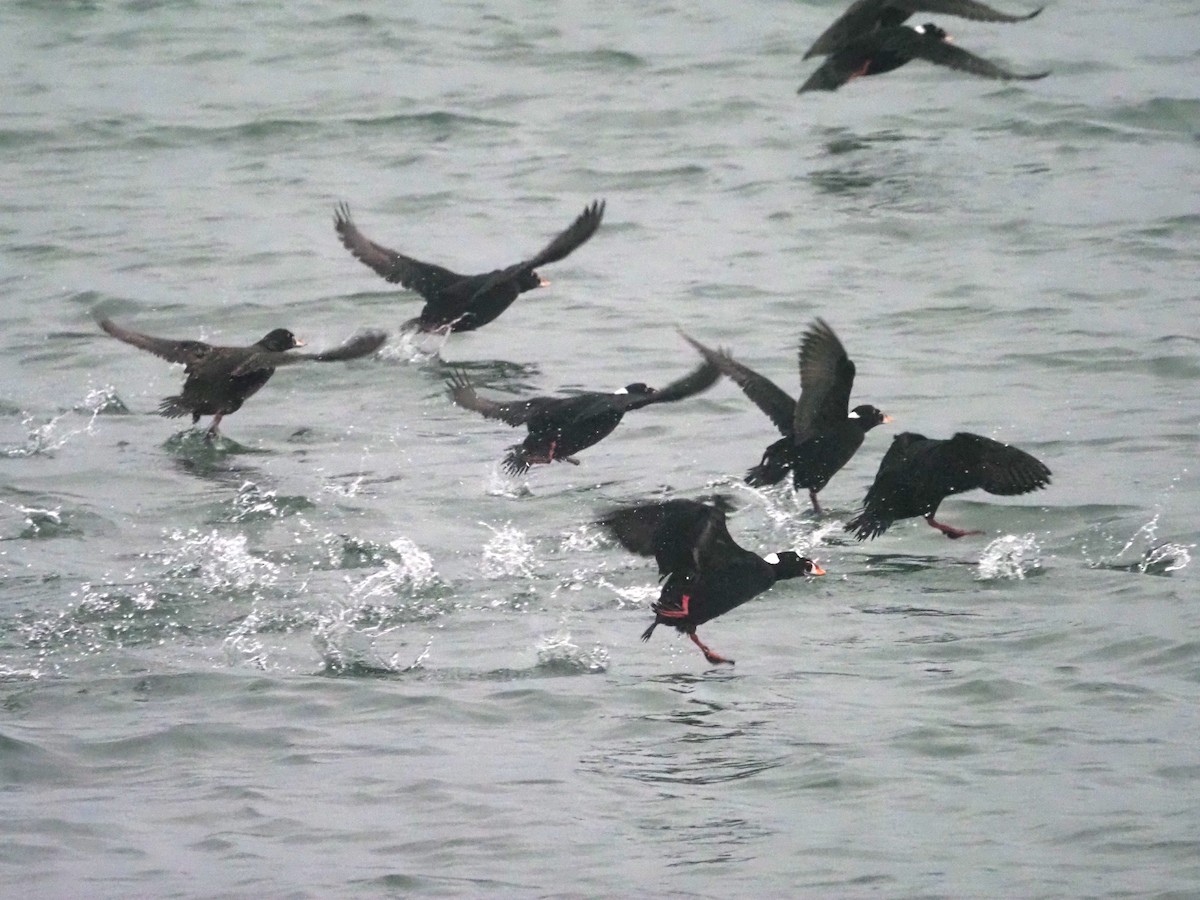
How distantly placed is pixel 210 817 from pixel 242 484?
4.06m

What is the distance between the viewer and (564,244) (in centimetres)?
1156

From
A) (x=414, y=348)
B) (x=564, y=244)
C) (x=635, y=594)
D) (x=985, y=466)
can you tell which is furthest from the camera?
(x=414, y=348)

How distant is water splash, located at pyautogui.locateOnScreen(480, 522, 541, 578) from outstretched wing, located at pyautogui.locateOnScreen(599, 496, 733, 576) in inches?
47.8

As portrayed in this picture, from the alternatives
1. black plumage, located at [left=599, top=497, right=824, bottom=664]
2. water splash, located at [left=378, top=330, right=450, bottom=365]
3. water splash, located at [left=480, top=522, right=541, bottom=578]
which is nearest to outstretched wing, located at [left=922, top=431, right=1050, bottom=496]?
black plumage, located at [left=599, top=497, right=824, bottom=664]

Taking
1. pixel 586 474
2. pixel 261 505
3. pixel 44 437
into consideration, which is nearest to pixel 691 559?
pixel 586 474

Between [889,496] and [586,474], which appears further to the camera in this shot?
[586,474]

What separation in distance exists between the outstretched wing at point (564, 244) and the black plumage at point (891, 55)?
3.22 m

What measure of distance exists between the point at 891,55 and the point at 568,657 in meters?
7.78

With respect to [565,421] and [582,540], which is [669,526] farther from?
[565,421]

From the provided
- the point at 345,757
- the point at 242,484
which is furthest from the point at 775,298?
the point at 345,757

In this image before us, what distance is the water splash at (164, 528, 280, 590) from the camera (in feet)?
28.5

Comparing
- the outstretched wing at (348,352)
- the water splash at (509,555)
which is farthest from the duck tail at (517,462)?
the outstretched wing at (348,352)

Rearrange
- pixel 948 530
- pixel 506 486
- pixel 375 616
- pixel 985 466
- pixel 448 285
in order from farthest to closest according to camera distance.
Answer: pixel 448 285 → pixel 506 486 → pixel 948 530 → pixel 985 466 → pixel 375 616

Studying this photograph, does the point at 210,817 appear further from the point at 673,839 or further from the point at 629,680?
the point at 629,680
